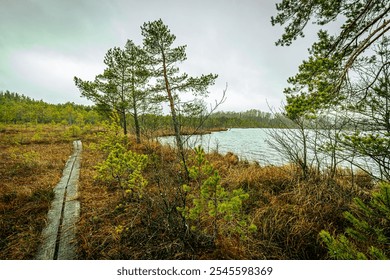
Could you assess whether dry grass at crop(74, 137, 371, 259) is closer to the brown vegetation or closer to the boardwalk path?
the brown vegetation

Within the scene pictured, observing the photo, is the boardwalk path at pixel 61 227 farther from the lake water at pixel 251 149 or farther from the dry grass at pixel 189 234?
the lake water at pixel 251 149

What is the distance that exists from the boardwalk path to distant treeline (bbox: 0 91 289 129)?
193 centimetres

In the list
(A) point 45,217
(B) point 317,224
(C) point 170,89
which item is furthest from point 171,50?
(B) point 317,224

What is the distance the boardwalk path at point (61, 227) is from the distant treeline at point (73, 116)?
1.93 meters

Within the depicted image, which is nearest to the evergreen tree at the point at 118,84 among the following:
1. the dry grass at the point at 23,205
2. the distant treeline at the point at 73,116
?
the distant treeline at the point at 73,116

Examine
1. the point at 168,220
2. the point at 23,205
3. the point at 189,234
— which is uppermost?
the point at 168,220

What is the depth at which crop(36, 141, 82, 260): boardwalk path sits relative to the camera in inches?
81.7

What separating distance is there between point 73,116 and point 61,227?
43101 millimetres

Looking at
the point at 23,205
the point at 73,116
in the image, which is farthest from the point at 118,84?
the point at 73,116

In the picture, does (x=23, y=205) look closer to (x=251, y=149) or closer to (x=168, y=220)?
(x=168, y=220)

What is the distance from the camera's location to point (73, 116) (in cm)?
3694

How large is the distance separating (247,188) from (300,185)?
3.95 feet

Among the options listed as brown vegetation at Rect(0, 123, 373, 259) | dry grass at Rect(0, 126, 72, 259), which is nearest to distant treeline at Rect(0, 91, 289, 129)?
brown vegetation at Rect(0, 123, 373, 259)
